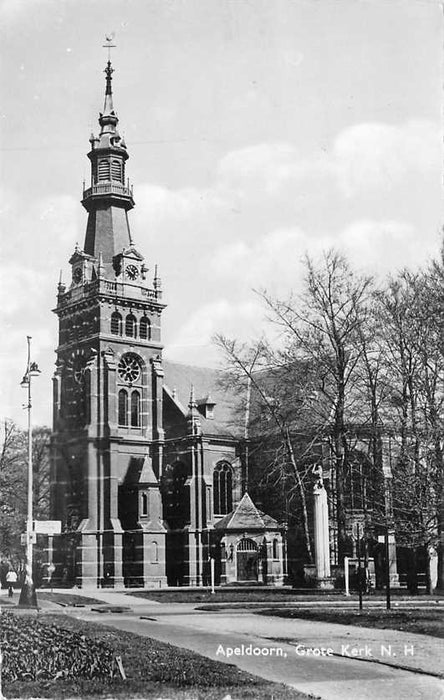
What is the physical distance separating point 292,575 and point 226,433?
30.7ft

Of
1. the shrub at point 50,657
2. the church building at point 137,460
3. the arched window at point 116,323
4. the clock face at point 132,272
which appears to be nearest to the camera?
the shrub at point 50,657

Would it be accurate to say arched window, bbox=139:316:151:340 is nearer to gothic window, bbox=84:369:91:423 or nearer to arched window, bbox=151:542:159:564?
gothic window, bbox=84:369:91:423

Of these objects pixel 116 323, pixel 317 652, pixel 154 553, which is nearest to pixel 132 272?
pixel 116 323

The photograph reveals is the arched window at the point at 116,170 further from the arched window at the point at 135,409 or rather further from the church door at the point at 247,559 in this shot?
the church door at the point at 247,559

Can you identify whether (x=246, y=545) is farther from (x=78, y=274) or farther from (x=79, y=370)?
(x=78, y=274)

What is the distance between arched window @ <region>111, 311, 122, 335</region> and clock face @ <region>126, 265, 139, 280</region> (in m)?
2.11

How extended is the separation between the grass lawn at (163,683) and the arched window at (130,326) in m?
34.7

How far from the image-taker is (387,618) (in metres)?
19.3

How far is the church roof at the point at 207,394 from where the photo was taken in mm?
52500

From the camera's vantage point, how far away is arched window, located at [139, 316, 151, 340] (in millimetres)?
48719

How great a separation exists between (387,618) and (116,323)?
30408 millimetres

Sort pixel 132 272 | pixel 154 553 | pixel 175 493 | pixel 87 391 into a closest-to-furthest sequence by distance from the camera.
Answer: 1. pixel 87 391
2. pixel 132 272
3. pixel 154 553
4. pixel 175 493

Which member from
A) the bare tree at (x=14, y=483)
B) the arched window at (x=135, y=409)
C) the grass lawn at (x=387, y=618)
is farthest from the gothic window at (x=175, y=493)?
the grass lawn at (x=387, y=618)

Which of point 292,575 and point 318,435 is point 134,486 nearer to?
point 292,575
